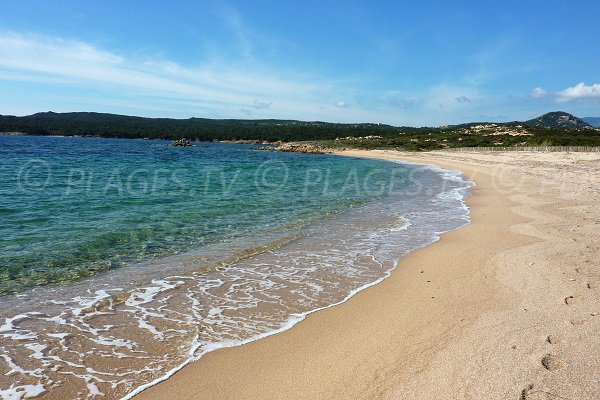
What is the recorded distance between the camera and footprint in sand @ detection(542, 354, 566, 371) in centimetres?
393

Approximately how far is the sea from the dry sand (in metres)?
0.42

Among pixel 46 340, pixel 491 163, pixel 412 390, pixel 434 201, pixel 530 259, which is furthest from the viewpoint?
pixel 491 163

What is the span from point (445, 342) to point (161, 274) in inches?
205

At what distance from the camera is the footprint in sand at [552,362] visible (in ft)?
12.9

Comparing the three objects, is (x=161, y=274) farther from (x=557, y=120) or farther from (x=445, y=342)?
(x=557, y=120)

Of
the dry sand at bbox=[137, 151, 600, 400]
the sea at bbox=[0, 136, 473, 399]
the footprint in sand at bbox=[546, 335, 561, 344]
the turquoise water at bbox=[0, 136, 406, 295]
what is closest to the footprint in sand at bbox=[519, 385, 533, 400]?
the dry sand at bbox=[137, 151, 600, 400]

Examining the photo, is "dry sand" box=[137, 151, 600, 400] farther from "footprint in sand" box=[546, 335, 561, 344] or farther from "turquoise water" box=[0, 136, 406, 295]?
"turquoise water" box=[0, 136, 406, 295]

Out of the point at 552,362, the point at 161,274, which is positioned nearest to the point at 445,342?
the point at 552,362

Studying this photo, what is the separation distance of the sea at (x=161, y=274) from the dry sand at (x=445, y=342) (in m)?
0.42

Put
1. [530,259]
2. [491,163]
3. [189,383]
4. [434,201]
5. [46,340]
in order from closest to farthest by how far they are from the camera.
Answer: [189,383]
[46,340]
[530,259]
[434,201]
[491,163]

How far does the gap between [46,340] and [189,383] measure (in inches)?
85.5

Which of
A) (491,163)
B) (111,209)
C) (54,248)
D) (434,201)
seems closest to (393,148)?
(491,163)

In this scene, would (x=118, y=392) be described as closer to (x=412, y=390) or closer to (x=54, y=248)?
(x=412, y=390)

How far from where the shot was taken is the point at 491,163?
4006 cm
